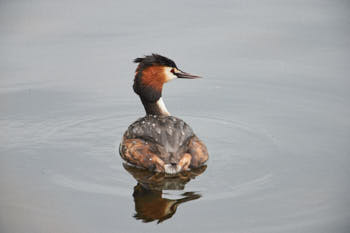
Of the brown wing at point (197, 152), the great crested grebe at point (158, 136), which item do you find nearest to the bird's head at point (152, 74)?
the great crested grebe at point (158, 136)

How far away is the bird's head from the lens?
9.34 m

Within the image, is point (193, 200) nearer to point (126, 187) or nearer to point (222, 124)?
point (126, 187)

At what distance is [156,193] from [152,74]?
2.05 metres

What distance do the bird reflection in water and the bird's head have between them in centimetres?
118

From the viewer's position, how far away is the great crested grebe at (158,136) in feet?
28.0

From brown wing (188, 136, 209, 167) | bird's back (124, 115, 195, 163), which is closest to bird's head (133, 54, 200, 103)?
bird's back (124, 115, 195, 163)

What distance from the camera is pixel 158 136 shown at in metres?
8.73

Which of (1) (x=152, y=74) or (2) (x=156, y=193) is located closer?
(2) (x=156, y=193)

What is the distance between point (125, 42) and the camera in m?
12.8

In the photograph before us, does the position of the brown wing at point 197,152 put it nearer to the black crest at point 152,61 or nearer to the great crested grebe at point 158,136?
the great crested grebe at point 158,136

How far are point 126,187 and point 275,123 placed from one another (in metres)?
2.89

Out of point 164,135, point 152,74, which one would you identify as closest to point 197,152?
point 164,135

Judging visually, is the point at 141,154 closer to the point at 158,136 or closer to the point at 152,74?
the point at 158,136

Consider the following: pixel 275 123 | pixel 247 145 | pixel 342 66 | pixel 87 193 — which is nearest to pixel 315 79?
pixel 342 66
